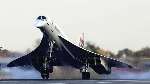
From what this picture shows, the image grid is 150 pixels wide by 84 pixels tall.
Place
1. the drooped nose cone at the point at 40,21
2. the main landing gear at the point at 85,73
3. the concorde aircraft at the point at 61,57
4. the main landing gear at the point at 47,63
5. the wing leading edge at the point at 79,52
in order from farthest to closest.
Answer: the main landing gear at the point at 85,73
the wing leading edge at the point at 79,52
the main landing gear at the point at 47,63
the concorde aircraft at the point at 61,57
the drooped nose cone at the point at 40,21

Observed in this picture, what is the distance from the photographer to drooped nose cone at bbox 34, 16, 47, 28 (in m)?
48.9

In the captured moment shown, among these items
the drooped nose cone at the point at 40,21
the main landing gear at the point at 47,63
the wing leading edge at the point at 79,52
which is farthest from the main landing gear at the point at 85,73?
the drooped nose cone at the point at 40,21

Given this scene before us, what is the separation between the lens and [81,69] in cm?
5581

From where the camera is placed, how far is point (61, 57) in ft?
180

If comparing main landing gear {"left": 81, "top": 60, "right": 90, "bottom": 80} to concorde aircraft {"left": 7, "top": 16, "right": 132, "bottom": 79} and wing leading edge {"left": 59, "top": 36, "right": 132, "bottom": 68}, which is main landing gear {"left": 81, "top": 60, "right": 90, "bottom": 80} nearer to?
concorde aircraft {"left": 7, "top": 16, "right": 132, "bottom": 79}

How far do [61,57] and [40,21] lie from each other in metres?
6.53

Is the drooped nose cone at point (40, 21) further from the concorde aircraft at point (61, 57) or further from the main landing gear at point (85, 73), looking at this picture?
the main landing gear at point (85, 73)

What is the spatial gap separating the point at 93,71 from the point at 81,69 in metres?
2.82

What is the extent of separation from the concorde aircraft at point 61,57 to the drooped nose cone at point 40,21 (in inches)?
36.8

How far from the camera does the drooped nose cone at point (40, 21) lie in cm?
4891

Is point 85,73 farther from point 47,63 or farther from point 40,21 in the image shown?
point 40,21

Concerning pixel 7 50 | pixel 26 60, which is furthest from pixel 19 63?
pixel 7 50

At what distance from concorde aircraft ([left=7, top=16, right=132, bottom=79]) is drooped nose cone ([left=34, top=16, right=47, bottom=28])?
93cm

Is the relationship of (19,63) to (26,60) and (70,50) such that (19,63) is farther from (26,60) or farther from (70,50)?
(70,50)
